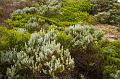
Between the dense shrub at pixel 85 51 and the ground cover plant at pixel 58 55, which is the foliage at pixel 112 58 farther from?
the dense shrub at pixel 85 51

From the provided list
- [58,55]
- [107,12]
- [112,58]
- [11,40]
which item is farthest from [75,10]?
[58,55]

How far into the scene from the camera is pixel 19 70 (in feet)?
19.8

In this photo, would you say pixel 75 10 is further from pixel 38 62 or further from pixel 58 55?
pixel 38 62

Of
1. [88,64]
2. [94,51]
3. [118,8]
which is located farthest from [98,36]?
[118,8]

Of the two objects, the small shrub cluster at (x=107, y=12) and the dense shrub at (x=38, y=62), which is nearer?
the dense shrub at (x=38, y=62)

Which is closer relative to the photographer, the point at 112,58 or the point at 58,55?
the point at 58,55

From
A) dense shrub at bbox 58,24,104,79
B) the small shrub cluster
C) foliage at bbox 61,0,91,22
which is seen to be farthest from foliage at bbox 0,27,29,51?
the small shrub cluster

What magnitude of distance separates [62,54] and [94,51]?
3.22 ft

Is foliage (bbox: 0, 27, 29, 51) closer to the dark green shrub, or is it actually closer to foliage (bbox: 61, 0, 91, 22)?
the dark green shrub

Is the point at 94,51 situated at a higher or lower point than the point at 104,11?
→ higher

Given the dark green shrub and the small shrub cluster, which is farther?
the small shrub cluster

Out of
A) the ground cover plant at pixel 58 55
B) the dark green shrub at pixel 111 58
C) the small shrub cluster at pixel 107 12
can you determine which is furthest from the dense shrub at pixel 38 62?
the small shrub cluster at pixel 107 12

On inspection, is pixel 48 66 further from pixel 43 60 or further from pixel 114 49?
pixel 114 49

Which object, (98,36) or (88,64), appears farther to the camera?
(98,36)
